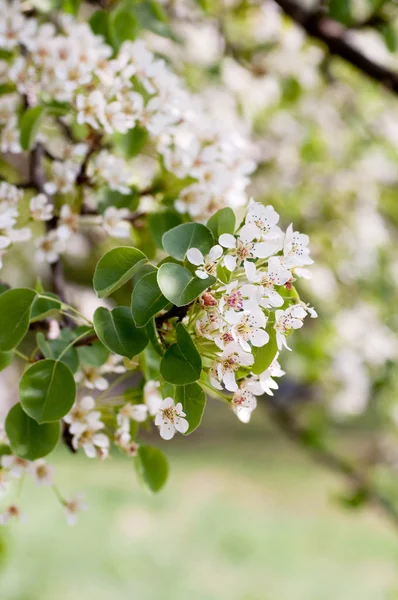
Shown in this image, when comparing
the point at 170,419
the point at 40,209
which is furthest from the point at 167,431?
the point at 40,209

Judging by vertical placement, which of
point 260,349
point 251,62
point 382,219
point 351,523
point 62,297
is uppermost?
point 260,349

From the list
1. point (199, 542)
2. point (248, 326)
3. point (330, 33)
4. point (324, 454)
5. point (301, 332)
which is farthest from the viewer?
point (199, 542)

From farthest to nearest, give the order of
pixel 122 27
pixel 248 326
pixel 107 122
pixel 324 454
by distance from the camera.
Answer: pixel 324 454
pixel 122 27
pixel 107 122
pixel 248 326

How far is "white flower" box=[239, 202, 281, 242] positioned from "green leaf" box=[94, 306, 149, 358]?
11cm

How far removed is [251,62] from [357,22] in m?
0.36

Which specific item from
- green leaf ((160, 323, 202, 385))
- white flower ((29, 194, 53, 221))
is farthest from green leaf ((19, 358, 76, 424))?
white flower ((29, 194, 53, 221))

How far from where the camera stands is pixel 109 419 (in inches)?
26.2

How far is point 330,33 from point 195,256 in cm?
93

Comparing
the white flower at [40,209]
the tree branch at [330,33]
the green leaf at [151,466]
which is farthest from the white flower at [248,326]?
the tree branch at [330,33]

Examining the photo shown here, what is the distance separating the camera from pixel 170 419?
0.54 meters

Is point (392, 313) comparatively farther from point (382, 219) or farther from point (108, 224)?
point (108, 224)

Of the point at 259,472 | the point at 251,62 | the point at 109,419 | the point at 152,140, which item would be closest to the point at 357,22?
the point at 251,62

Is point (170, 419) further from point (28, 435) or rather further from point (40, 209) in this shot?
point (40, 209)

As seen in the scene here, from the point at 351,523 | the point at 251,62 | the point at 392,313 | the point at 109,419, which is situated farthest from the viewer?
the point at 351,523
